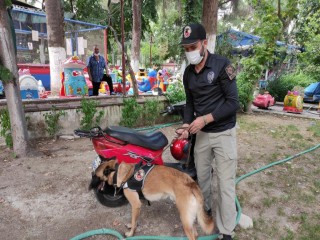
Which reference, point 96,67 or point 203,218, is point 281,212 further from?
point 96,67

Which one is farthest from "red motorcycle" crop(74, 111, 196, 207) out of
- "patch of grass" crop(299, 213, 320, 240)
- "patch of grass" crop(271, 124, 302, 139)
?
"patch of grass" crop(271, 124, 302, 139)

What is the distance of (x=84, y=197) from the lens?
3.21 metres

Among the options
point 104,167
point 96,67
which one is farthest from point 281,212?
point 96,67

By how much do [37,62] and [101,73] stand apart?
403 cm

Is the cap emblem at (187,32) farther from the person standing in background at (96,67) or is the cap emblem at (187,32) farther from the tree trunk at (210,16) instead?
the person standing in background at (96,67)

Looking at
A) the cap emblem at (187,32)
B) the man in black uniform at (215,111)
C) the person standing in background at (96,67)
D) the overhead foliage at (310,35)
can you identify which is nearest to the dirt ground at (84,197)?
the man in black uniform at (215,111)

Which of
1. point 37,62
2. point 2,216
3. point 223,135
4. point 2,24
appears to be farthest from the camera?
point 37,62

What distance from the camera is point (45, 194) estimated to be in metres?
3.23

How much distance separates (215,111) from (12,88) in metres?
3.39

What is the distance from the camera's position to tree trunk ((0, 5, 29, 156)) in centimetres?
378

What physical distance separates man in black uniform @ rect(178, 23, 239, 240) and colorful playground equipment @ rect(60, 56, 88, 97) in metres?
4.86

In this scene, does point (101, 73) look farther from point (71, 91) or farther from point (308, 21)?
point (308, 21)

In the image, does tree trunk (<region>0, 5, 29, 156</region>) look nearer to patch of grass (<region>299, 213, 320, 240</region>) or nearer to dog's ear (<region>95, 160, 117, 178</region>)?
dog's ear (<region>95, 160, 117, 178</region>)

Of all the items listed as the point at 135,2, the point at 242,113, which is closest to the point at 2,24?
the point at 242,113
